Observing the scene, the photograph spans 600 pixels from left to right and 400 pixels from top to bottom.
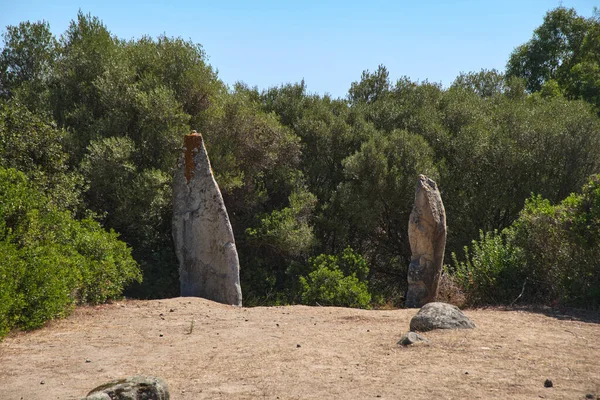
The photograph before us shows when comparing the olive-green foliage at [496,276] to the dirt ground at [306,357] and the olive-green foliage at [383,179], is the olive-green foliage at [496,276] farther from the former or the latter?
the olive-green foliage at [383,179]

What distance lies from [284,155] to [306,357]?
41.2 feet

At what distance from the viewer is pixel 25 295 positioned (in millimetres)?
9102

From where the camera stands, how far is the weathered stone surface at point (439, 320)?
855 cm

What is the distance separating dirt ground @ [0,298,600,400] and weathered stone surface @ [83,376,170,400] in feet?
1.88

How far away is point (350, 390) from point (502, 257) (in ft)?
24.9

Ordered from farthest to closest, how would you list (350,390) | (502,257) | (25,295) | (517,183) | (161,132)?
(517,183) < (161,132) < (502,257) < (25,295) < (350,390)

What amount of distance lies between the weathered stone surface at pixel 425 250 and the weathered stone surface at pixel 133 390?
29.8 ft

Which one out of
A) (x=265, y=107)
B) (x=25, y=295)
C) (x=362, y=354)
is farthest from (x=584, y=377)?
(x=265, y=107)

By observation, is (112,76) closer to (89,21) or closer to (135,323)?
(89,21)

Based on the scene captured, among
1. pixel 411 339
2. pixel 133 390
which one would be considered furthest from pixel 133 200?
pixel 133 390

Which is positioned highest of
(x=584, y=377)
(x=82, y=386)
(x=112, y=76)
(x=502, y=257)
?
(x=112, y=76)

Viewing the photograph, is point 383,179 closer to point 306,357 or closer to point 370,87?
point 370,87

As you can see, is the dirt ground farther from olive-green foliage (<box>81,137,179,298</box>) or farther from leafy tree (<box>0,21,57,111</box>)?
leafy tree (<box>0,21,57,111</box>)

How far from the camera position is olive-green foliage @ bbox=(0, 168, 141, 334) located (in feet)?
29.5
